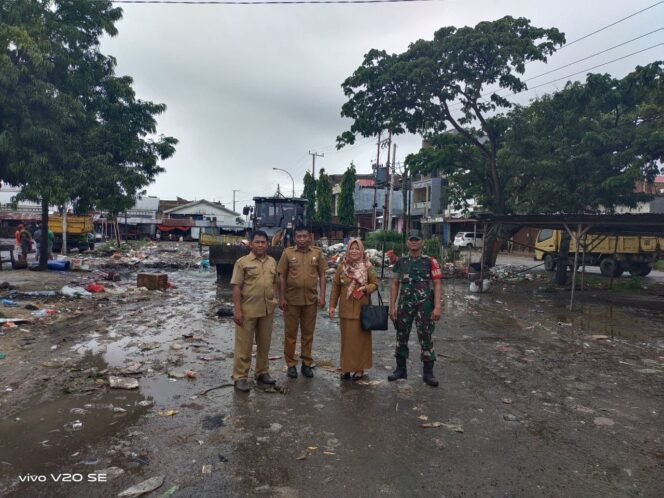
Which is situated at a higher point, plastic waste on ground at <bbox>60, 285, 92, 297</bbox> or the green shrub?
the green shrub

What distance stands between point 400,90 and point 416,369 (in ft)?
40.0

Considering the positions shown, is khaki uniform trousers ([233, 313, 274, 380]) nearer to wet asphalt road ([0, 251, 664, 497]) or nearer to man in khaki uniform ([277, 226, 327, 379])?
wet asphalt road ([0, 251, 664, 497])

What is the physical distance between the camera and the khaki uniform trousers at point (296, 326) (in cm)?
528

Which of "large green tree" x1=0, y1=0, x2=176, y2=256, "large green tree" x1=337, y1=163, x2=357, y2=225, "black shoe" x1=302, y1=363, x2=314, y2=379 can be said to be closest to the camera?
"black shoe" x1=302, y1=363, x2=314, y2=379

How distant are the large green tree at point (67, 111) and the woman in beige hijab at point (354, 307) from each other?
775cm

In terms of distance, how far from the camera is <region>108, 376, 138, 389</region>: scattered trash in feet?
15.8

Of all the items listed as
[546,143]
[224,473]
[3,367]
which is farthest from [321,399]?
[546,143]

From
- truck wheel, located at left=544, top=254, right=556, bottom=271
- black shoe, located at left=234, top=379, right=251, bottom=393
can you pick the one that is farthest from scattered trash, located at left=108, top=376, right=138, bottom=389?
truck wheel, located at left=544, top=254, right=556, bottom=271

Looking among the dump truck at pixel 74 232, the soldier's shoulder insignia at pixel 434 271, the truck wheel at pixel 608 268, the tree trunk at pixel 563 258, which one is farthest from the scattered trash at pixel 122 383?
the dump truck at pixel 74 232

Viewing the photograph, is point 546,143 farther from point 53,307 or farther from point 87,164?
point 53,307

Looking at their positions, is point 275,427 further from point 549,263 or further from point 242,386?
point 549,263

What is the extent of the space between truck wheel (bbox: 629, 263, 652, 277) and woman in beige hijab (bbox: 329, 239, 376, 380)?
18.3m

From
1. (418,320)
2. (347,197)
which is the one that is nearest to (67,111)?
(418,320)

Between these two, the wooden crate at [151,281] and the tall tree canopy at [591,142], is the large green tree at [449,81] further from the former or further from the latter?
the wooden crate at [151,281]
